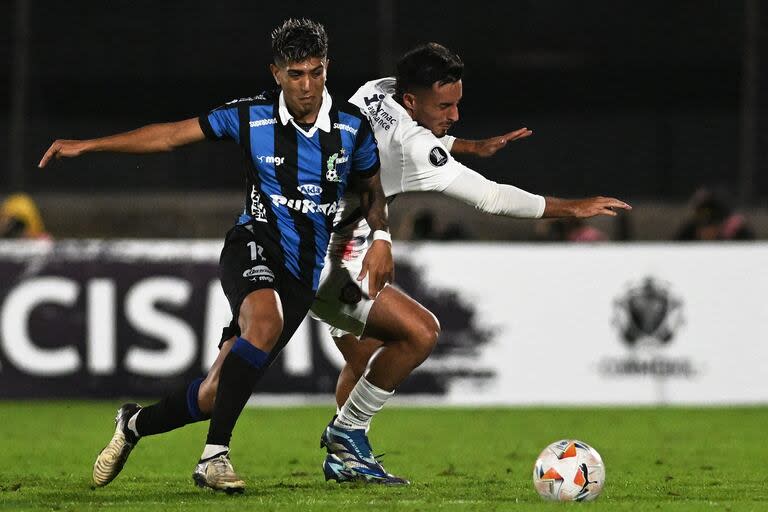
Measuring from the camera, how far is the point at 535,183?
15.1 metres

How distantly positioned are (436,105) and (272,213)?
39.2 inches

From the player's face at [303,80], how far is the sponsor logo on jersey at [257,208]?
1.47ft

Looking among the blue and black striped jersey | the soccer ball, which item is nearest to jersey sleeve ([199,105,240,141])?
the blue and black striped jersey

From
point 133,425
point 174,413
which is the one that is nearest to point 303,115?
point 174,413

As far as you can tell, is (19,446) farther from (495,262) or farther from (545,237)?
(545,237)

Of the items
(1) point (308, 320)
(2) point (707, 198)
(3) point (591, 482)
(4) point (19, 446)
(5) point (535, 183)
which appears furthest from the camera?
(5) point (535, 183)

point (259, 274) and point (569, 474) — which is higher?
point (259, 274)

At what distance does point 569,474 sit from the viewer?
5898 millimetres

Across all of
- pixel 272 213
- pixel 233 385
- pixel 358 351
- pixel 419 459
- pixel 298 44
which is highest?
pixel 298 44

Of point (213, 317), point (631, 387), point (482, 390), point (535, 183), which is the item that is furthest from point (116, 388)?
point (535, 183)

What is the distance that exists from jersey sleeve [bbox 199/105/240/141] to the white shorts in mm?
881

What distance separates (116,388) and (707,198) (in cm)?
567

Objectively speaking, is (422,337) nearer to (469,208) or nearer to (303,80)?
(303,80)

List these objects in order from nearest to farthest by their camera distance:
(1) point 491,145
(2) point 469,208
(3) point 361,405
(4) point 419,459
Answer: (3) point 361,405
(1) point 491,145
(4) point 419,459
(2) point 469,208
